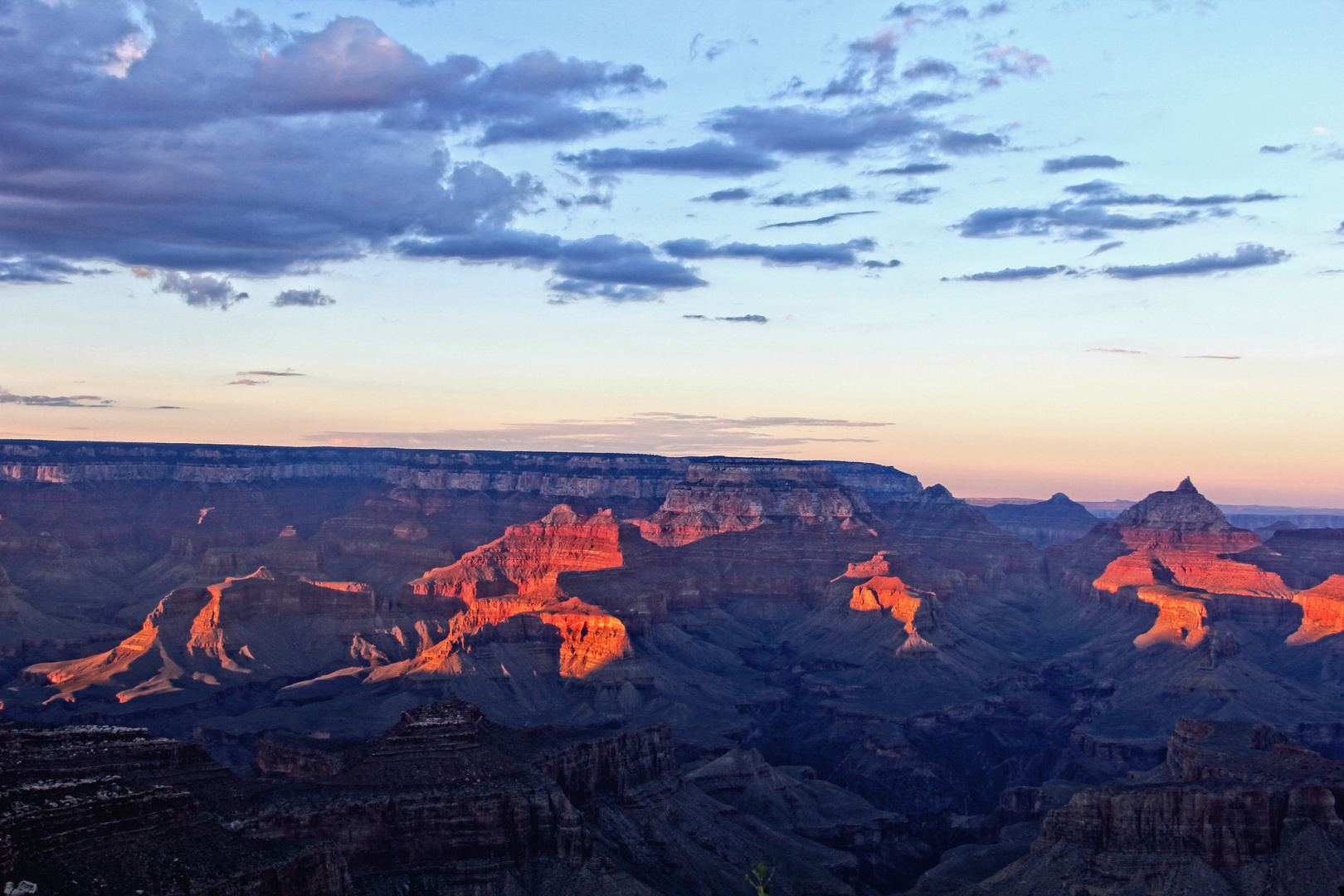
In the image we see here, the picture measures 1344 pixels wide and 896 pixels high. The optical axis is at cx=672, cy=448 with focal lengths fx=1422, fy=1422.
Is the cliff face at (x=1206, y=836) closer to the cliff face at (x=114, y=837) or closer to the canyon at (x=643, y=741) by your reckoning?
the canyon at (x=643, y=741)

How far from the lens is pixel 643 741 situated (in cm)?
9138

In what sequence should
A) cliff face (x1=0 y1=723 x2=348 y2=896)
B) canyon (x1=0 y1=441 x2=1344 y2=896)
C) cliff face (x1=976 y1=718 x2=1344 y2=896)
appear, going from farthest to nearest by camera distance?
cliff face (x1=976 y1=718 x2=1344 y2=896) → canyon (x1=0 y1=441 x2=1344 y2=896) → cliff face (x1=0 y1=723 x2=348 y2=896)

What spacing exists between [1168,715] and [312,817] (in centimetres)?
10083

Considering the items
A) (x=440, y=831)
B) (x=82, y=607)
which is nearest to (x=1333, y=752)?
(x=440, y=831)

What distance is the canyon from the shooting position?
6688cm

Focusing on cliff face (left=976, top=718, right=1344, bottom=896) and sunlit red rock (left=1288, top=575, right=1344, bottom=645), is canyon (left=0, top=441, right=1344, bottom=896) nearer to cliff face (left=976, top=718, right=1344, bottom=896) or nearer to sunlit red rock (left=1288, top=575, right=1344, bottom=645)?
cliff face (left=976, top=718, right=1344, bottom=896)

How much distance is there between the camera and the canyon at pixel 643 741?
6688 centimetres

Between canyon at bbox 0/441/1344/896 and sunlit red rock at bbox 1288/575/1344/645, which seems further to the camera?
sunlit red rock at bbox 1288/575/1344/645

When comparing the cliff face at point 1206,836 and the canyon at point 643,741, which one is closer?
the canyon at point 643,741

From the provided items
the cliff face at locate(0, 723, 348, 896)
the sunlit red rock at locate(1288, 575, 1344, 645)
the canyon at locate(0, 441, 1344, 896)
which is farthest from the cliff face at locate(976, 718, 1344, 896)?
the sunlit red rock at locate(1288, 575, 1344, 645)

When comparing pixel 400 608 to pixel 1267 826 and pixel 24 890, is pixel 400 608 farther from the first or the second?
pixel 24 890

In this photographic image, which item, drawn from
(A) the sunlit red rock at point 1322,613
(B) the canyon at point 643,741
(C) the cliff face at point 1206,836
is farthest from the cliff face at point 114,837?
(A) the sunlit red rock at point 1322,613

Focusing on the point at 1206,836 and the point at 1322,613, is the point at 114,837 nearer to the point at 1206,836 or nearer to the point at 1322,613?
the point at 1206,836

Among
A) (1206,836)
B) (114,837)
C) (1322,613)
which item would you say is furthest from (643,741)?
(1322,613)
